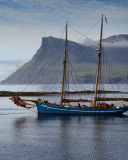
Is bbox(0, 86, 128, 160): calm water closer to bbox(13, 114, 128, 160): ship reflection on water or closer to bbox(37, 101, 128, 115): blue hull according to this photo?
bbox(13, 114, 128, 160): ship reflection on water

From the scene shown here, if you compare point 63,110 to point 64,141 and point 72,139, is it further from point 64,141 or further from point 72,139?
point 64,141

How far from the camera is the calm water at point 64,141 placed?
115 ft

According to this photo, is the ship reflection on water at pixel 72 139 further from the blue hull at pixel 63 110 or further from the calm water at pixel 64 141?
the blue hull at pixel 63 110

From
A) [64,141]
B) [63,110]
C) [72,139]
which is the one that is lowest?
[64,141]

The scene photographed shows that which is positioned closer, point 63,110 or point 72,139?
point 72,139

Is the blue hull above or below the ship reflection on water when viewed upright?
above

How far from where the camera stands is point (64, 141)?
4231 cm

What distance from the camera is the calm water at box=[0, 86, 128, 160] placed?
35.1m

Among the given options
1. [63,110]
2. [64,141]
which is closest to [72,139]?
[64,141]

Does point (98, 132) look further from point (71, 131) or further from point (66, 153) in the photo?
point (66, 153)

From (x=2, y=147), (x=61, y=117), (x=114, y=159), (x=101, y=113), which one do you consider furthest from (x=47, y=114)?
(x=114, y=159)

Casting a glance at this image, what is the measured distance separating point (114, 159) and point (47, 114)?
135ft

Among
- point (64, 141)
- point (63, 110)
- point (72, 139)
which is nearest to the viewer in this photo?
point (64, 141)

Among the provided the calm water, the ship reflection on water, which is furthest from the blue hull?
the calm water
